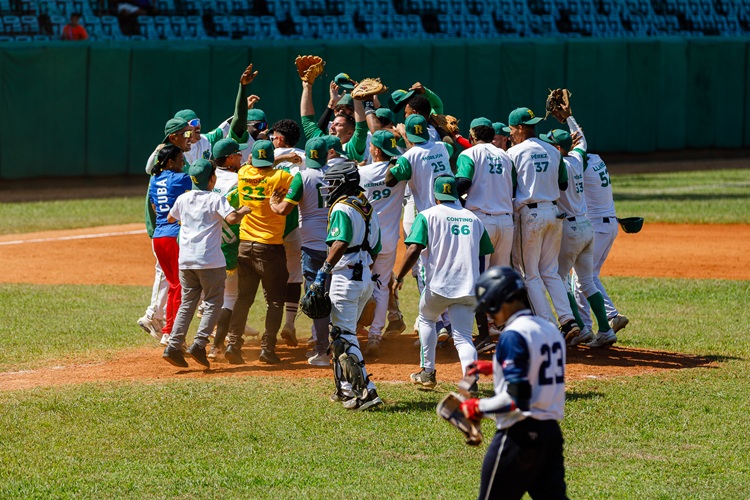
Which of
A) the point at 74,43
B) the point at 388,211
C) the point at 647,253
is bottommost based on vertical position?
the point at 647,253

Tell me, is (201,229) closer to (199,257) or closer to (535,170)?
(199,257)

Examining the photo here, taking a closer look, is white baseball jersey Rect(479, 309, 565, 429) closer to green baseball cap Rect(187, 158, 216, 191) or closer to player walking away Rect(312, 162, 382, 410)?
player walking away Rect(312, 162, 382, 410)

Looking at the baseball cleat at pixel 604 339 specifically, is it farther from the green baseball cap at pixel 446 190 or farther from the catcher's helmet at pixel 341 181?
the catcher's helmet at pixel 341 181

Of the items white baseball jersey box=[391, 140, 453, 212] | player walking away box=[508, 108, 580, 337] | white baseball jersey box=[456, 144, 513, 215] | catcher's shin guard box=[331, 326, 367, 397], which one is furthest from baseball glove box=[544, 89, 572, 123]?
catcher's shin guard box=[331, 326, 367, 397]

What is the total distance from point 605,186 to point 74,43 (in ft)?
51.2

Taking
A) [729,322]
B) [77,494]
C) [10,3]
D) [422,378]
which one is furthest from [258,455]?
[10,3]

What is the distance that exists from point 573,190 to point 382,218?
6.12 feet

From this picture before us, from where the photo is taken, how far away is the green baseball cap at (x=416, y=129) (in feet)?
33.6

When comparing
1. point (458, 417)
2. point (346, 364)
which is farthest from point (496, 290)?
point (346, 364)

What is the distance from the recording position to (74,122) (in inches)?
942

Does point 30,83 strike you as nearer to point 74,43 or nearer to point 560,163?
point 74,43

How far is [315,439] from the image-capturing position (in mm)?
7828

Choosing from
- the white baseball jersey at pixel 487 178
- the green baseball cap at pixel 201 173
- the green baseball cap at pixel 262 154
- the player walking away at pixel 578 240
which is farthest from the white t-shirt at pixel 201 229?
the player walking away at pixel 578 240

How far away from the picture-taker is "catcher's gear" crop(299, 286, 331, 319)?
8391mm
